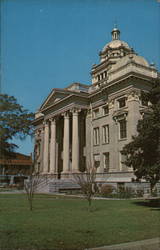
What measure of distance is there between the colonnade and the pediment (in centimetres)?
300

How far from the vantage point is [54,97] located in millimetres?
45250

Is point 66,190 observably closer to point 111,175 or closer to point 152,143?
point 111,175

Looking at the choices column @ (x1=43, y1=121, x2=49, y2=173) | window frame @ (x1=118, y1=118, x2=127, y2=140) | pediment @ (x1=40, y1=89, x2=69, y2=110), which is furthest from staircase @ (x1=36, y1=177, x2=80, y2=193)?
pediment @ (x1=40, y1=89, x2=69, y2=110)

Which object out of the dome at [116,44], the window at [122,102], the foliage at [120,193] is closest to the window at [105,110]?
the window at [122,102]

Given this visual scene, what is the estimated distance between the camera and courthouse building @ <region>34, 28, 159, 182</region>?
32.8 meters

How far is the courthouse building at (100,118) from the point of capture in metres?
32.8

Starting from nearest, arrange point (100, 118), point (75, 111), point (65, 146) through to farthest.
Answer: point (100, 118), point (75, 111), point (65, 146)

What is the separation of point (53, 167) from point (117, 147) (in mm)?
14065

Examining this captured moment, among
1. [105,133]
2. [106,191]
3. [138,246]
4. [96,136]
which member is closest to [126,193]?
[106,191]

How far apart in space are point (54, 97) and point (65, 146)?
994 centimetres

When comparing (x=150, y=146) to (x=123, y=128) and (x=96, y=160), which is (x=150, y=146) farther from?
(x=96, y=160)

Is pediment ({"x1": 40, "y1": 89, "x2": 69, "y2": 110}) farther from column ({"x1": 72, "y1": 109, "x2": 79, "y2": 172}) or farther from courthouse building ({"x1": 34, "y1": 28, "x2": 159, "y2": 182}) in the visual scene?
column ({"x1": 72, "y1": 109, "x2": 79, "y2": 172})

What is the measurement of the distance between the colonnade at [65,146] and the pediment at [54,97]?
300 centimetres

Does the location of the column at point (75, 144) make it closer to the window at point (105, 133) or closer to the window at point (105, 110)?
the window at point (105, 133)
